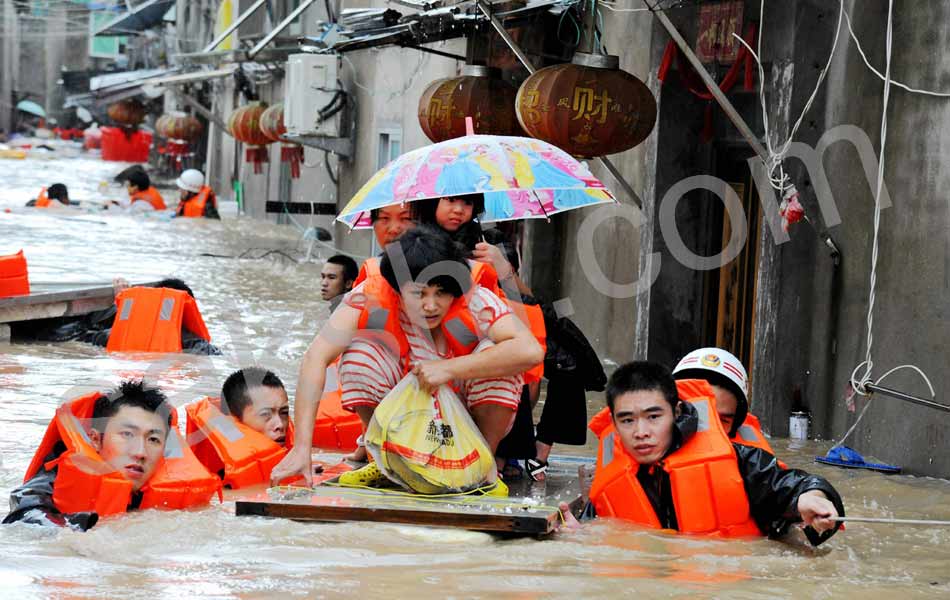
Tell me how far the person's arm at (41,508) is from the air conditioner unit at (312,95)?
43.9 feet

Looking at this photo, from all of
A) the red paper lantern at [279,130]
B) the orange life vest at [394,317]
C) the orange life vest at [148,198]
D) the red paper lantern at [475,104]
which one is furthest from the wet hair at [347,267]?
the orange life vest at [148,198]

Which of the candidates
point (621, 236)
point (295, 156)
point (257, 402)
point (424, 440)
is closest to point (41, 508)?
point (424, 440)

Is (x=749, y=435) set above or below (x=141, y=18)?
below

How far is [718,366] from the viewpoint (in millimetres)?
6336

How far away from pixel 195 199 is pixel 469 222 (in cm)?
1846

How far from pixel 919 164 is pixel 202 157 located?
110 feet

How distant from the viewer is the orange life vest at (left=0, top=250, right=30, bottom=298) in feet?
38.5

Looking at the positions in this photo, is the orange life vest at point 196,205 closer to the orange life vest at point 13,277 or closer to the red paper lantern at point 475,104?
the orange life vest at point 13,277

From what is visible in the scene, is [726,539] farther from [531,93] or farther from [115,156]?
[115,156]

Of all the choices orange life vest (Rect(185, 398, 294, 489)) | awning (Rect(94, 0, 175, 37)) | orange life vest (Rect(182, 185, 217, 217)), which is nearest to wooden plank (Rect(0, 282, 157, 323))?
orange life vest (Rect(185, 398, 294, 489))

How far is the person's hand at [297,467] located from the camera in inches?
232

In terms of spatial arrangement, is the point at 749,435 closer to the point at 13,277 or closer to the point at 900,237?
the point at 900,237

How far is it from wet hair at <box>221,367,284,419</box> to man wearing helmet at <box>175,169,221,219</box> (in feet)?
56.3

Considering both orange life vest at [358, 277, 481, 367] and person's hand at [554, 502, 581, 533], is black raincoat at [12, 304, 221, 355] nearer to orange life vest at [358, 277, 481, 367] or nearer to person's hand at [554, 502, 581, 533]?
orange life vest at [358, 277, 481, 367]
